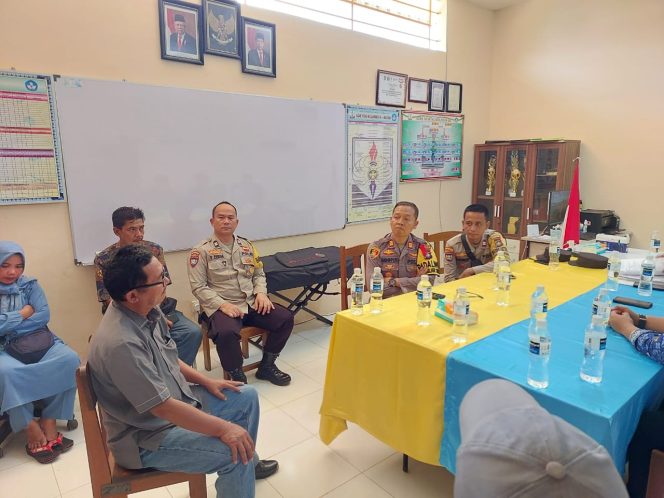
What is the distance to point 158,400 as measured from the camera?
1.29 metres

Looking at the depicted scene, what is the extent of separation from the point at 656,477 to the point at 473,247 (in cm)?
178

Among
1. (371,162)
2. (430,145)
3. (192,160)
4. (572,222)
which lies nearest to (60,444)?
(192,160)

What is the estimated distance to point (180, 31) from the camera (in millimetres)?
2930

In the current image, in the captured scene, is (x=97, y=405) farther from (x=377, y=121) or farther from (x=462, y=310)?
(x=377, y=121)

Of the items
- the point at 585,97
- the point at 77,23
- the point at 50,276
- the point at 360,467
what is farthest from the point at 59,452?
the point at 585,97

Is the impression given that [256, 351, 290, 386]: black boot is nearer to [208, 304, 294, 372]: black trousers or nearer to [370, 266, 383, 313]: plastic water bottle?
[208, 304, 294, 372]: black trousers

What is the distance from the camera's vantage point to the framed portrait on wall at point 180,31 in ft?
9.39

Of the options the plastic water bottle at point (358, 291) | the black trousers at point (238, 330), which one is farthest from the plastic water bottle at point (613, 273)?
the black trousers at point (238, 330)

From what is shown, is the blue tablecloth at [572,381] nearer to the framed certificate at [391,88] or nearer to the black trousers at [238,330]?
the black trousers at [238,330]

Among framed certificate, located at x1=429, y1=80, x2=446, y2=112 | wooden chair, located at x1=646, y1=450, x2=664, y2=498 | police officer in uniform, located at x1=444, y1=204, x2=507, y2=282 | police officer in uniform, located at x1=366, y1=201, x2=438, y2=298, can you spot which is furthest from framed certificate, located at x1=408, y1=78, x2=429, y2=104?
wooden chair, located at x1=646, y1=450, x2=664, y2=498

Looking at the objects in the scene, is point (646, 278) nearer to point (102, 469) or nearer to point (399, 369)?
point (399, 369)

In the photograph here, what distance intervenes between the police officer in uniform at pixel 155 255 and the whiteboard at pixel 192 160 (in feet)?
0.74

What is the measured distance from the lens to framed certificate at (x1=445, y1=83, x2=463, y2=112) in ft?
15.4

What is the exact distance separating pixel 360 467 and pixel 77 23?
294 cm
